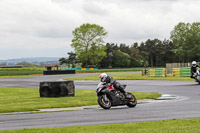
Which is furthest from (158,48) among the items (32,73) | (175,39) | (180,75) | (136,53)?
(180,75)

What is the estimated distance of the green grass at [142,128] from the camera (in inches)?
323

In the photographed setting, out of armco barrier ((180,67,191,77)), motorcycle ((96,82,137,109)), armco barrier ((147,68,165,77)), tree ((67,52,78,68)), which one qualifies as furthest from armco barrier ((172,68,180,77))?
tree ((67,52,78,68))

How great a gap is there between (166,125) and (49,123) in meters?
3.67

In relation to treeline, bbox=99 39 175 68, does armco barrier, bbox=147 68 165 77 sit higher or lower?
lower

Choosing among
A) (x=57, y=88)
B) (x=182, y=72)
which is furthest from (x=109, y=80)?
(x=182, y=72)

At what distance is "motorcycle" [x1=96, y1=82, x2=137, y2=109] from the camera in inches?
558

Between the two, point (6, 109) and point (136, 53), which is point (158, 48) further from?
point (6, 109)

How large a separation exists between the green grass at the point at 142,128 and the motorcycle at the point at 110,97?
4690mm

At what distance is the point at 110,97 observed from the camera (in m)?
14.4

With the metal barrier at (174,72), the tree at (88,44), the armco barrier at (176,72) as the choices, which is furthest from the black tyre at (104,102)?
the tree at (88,44)

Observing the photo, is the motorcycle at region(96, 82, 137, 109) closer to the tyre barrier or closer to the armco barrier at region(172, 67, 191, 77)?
the tyre barrier

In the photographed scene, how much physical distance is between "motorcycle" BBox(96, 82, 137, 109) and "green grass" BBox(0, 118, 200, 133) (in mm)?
4690

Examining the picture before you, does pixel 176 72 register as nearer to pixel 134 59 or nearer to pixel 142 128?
pixel 142 128

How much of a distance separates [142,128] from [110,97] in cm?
572
